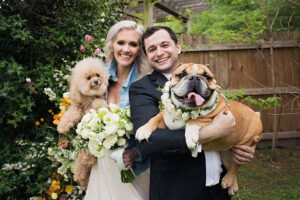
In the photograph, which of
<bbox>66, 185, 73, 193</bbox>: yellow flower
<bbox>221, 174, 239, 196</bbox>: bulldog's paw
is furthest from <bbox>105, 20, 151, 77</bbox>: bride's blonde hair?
<bbox>66, 185, 73, 193</bbox>: yellow flower

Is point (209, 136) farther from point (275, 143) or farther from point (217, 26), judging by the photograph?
point (217, 26)

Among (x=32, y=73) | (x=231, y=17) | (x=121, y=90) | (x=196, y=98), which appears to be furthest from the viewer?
(x=231, y=17)

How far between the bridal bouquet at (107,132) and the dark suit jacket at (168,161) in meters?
0.13

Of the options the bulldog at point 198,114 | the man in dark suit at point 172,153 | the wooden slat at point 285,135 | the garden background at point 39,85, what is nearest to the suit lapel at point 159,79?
the man in dark suit at point 172,153

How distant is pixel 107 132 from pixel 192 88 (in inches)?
29.7

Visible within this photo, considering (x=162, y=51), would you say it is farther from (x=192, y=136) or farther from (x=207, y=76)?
(x=192, y=136)

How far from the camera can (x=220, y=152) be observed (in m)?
2.12

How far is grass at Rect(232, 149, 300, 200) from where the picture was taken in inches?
177

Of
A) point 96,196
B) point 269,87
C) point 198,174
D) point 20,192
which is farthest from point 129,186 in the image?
point 269,87

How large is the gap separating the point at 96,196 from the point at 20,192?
123cm

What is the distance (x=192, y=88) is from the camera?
176 cm

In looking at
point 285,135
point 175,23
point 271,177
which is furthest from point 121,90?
point 285,135

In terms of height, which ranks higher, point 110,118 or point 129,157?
point 110,118

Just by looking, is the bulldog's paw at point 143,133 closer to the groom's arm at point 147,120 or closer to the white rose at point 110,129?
the groom's arm at point 147,120
